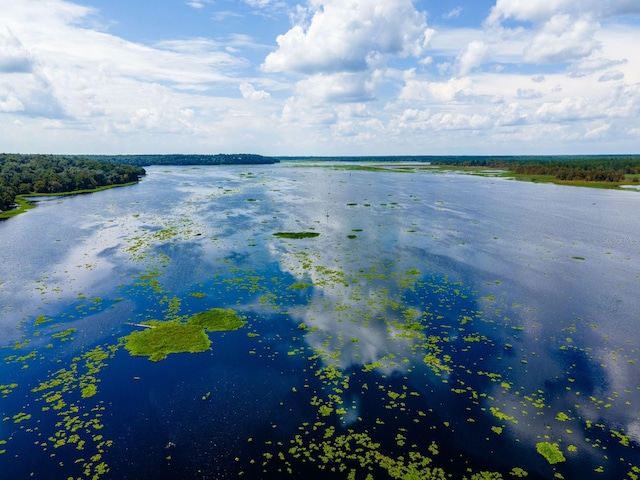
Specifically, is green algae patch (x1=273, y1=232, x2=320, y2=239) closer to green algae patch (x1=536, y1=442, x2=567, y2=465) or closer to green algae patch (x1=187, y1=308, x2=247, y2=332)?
→ green algae patch (x1=187, y1=308, x2=247, y2=332)

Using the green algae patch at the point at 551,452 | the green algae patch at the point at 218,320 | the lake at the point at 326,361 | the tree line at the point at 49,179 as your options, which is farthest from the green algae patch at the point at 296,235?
the tree line at the point at 49,179

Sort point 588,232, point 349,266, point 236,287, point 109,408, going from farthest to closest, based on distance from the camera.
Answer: point 588,232 → point 349,266 → point 236,287 → point 109,408

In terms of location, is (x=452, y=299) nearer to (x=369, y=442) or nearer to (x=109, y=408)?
(x=369, y=442)

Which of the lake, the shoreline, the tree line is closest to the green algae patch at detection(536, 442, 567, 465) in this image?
the lake

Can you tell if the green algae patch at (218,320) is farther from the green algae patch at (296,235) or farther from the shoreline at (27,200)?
the shoreline at (27,200)

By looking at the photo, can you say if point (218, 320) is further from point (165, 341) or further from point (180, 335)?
point (165, 341)

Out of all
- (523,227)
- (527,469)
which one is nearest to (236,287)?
(527,469)

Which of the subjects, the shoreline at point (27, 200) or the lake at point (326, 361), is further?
the shoreline at point (27, 200)
